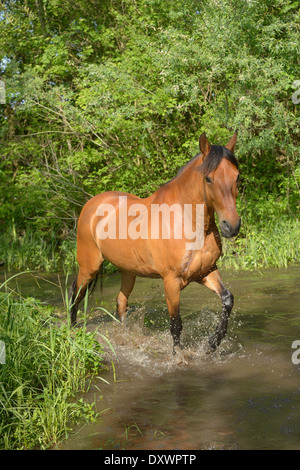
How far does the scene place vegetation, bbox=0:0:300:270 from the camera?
10180 mm

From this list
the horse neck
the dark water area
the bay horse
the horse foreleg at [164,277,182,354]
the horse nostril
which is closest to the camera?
the dark water area

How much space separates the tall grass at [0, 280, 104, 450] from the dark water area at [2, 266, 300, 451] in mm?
154

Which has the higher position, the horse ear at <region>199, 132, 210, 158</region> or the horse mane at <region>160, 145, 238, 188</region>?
the horse ear at <region>199, 132, 210, 158</region>

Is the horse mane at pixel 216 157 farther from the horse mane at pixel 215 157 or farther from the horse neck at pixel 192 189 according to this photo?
the horse neck at pixel 192 189

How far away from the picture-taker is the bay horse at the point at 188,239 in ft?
14.9

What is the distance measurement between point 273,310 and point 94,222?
7.57 ft

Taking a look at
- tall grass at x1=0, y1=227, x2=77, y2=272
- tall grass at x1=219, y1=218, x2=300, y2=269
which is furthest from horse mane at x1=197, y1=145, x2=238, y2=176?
tall grass at x1=0, y1=227, x2=77, y2=272

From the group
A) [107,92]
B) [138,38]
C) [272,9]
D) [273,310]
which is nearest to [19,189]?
[107,92]

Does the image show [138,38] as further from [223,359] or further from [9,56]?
[223,359]

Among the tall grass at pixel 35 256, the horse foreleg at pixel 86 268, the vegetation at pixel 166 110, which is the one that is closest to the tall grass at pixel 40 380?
the horse foreleg at pixel 86 268

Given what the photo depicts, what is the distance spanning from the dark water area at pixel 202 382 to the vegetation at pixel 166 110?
10.8ft

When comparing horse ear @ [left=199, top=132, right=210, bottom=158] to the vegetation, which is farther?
the vegetation

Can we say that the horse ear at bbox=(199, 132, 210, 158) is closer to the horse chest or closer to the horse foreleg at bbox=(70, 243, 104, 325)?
the horse chest

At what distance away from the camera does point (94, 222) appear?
6.39 meters
